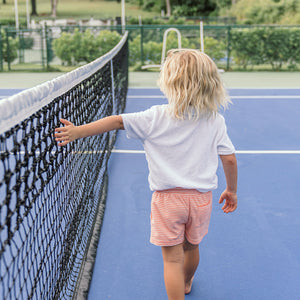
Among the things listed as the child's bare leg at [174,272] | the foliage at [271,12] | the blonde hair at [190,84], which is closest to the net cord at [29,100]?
the blonde hair at [190,84]

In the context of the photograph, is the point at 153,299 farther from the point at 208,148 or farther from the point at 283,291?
the point at 208,148

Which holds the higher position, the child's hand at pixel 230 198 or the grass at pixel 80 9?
the grass at pixel 80 9

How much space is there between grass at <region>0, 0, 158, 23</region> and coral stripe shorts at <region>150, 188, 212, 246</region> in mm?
53095

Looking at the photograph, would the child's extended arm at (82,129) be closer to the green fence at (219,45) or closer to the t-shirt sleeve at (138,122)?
the t-shirt sleeve at (138,122)

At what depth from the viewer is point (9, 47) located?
51.4ft

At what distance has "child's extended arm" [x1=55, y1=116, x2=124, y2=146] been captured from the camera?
203 centimetres

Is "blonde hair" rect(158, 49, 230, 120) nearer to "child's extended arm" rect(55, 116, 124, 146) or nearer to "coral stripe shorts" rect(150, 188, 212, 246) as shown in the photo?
"child's extended arm" rect(55, 116, 124, 146)

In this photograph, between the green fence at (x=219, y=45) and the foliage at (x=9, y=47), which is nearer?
the foliage at (x=9, y=47)

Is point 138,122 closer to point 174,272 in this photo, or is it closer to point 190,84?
point 190,84

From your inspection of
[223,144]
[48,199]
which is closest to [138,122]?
[223,144]

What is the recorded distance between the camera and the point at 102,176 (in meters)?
4.54

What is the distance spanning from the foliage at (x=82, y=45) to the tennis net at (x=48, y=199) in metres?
11.9

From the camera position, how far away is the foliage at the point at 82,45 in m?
15.7

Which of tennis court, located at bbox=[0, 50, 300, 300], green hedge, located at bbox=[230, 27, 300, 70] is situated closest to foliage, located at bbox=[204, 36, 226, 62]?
green hedge, located at bbox=[230, 27, 300, 70]
